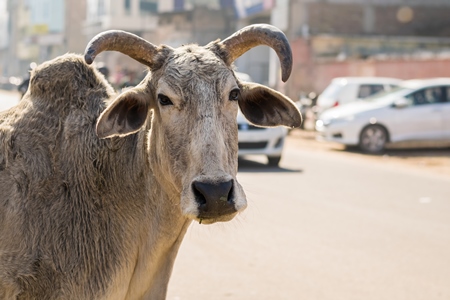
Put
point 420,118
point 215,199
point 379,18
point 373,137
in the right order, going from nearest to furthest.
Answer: point 215,199
point 420,118
point 373,137
point 379,18

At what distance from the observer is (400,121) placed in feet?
69.1

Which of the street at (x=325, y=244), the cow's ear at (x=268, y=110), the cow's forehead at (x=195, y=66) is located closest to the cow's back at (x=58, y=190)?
the cow's forehead at (x=195, y=66)

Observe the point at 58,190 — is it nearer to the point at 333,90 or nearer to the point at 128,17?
the point at 333,90

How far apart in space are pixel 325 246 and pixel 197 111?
5127mm

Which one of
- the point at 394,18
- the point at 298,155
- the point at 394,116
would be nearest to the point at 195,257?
the point at 298,155

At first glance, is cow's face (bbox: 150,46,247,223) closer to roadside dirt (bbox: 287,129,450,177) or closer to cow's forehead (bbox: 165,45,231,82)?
cow's forehead (bbox: 165,45,231,82)

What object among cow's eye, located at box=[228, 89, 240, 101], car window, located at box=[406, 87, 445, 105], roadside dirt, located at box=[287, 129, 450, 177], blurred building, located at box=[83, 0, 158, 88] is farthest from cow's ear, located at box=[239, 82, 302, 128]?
blurred building, located at box=[83, 0, 158, 88]

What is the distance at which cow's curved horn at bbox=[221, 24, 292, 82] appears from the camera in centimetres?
510

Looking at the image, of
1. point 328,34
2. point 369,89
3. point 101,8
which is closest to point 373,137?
point 369,89

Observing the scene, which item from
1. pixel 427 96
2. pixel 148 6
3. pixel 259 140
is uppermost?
pixel 148 6

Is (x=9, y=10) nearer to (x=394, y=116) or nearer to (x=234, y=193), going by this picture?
(x=394, y=116)

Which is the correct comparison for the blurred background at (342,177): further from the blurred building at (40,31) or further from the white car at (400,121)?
the blurred building at (40,31)

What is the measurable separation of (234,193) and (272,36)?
1.32m

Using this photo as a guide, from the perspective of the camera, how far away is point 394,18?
4406cm
